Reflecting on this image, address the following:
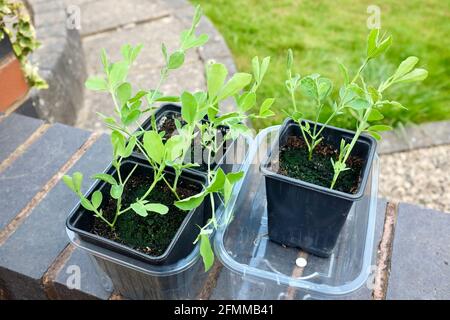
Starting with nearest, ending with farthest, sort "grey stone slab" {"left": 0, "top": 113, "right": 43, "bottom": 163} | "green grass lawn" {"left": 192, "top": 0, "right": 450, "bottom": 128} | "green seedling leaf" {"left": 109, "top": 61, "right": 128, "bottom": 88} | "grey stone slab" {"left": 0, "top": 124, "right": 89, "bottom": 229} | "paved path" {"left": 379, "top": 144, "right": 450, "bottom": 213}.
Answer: "green seedling leaf" {"left": 109, "top": 61, "right": 128, "bottom": 88} → "grey stone slab" {"left": 0, "top": 124, "right": 89, "bottom": 229} → "grey stone slab" {"left": 0, "top": 113, "right": 43, "bottom": 163} → "paved path" {"left": 379, "top": 144, "right": 450, "bottom": 213} → "green grass lawn" {"left": 192, "top": 0, "right": 450, "bottom": 128}

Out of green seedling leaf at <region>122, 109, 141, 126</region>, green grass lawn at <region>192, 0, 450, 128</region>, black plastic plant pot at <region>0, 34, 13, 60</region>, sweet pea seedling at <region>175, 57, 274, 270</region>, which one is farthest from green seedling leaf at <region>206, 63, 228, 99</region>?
green grass lawn at <region>192, 0, 450, 128</region>

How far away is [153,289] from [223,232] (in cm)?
16

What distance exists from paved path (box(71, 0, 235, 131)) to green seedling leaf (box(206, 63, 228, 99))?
4.31ft

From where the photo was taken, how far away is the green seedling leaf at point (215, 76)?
677 mm

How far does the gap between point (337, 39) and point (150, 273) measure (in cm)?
196

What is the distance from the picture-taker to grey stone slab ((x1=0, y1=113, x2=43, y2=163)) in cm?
115

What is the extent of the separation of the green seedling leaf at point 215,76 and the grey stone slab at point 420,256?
1.66 ft

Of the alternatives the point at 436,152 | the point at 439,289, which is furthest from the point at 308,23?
the point at 439,289

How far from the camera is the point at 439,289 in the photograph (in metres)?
0.84

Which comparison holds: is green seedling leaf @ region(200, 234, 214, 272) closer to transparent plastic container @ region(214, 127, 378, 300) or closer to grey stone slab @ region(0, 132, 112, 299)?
transparent plastic container @ region(214, 127, 378, 300)

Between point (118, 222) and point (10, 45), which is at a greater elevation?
point (10, 45)

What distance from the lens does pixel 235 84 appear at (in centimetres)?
71

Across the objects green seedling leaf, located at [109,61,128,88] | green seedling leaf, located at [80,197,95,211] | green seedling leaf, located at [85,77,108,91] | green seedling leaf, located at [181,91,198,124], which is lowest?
green seedling leaf, located at [80,197,95,211]
